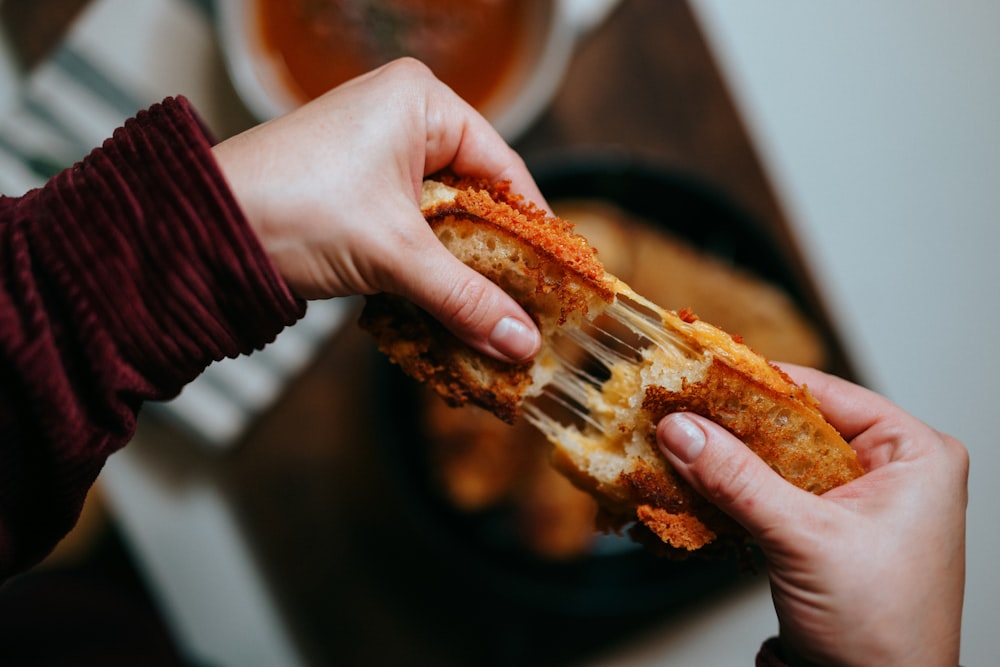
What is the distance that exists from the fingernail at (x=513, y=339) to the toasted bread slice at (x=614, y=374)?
3 cm

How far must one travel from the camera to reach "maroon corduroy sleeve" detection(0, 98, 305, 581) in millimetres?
612

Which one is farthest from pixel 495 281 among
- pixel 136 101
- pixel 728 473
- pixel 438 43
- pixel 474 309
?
pixel 136 101

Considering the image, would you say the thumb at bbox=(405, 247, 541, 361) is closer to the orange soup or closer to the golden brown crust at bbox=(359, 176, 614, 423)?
the golden brown crust at bbox=(359, 176, 614, 423)

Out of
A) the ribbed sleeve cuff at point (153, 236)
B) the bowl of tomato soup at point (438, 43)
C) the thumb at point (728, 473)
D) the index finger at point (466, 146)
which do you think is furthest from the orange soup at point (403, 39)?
the thumb at point (728, 473)

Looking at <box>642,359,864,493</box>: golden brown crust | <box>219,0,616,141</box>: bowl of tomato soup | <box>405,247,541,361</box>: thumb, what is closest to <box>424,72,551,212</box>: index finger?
<box>405,247,541,361</box>: thumb

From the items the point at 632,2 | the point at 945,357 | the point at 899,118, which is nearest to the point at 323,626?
the point at 632,2

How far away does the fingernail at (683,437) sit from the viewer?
68 centimetres

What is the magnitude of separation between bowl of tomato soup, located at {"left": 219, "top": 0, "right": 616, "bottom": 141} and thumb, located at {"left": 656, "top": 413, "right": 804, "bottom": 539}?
620 mm

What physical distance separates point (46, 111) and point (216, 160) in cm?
76

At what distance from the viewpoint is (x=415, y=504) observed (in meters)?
1.15

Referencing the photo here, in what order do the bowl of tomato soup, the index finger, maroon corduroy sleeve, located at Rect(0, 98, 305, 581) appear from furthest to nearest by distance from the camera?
the bowl of tomato soup → the index finger → maroon corduroy sleeve, located at Rect(0, 98, 305, 581)

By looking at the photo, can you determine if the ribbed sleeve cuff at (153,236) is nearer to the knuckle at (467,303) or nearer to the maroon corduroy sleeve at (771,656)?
the knuckle at (467,303)

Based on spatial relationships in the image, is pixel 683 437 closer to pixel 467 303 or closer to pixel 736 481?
pixel 736 481

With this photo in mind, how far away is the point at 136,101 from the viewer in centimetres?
121
